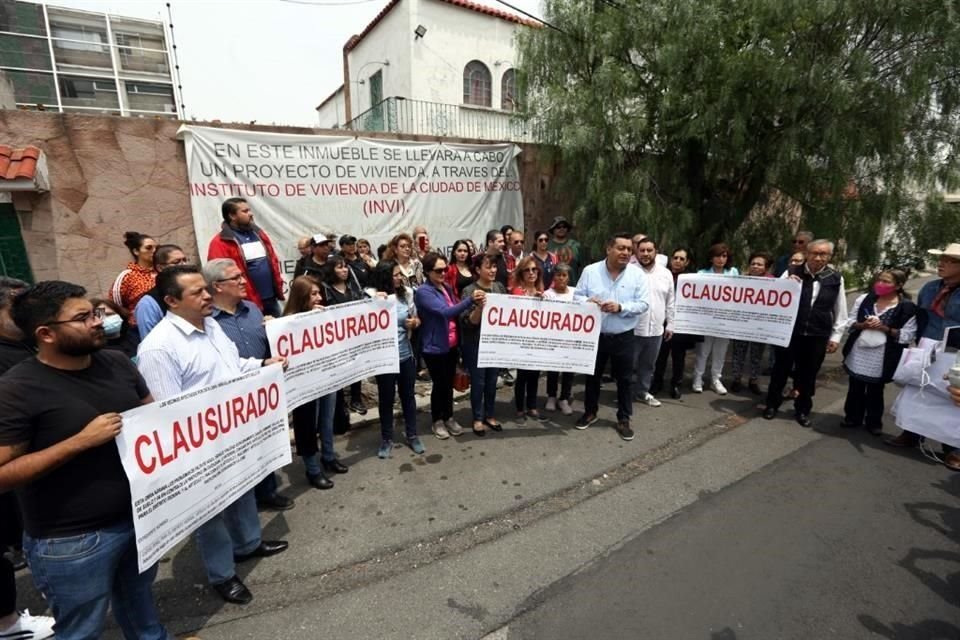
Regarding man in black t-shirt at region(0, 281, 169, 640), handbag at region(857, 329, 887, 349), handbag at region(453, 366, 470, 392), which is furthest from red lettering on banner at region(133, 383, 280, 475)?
handbag at region(857, 329, 887, 349)

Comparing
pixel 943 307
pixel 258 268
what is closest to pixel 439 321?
pixel 258 268

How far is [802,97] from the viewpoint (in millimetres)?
5973

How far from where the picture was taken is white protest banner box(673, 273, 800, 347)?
5035 millimetres

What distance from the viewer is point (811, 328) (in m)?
4.87

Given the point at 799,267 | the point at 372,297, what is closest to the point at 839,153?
the point at 799,267

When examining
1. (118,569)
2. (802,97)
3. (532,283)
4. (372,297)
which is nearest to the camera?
(118,569)

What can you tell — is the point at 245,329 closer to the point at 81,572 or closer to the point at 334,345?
the point at 334,345

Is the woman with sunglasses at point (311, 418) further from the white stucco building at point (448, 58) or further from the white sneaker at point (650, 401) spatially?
the white stucco building at point (448, 58)

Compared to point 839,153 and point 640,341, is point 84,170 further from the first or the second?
point 839,153

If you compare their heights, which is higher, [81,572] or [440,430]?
[81,572]

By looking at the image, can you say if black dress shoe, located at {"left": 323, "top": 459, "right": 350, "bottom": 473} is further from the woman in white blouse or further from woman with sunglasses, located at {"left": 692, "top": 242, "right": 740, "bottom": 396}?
the woman in white blouse

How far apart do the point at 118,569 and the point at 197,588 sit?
32.9 inches

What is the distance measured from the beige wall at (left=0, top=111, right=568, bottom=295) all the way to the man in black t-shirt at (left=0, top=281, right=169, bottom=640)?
4673 mm

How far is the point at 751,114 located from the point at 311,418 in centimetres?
663
